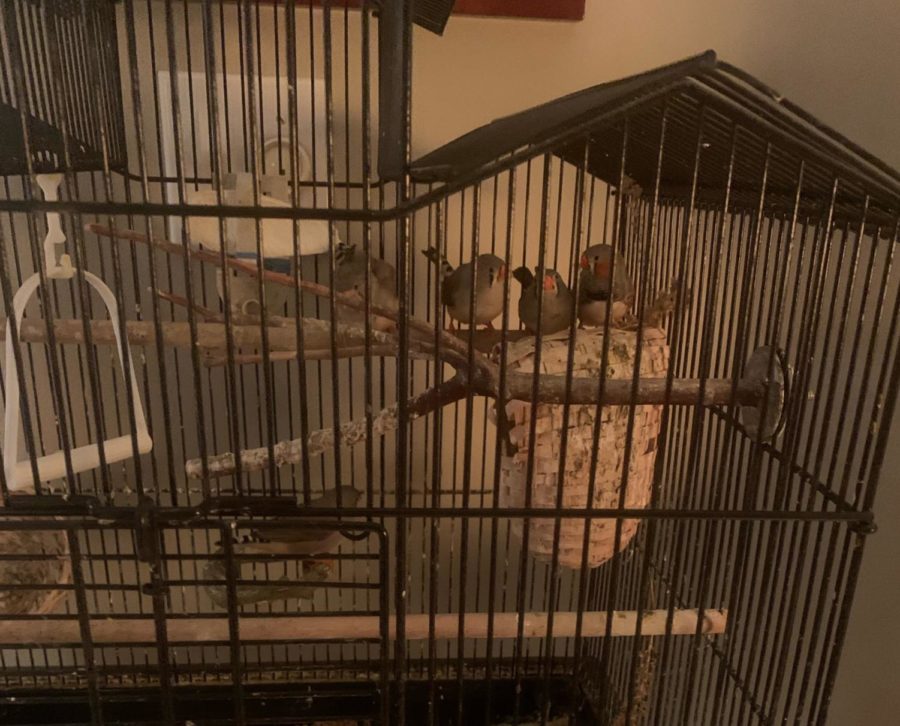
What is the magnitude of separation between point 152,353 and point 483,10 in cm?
58

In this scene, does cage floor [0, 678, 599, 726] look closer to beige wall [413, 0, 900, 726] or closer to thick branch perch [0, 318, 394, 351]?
beige wall [413, 0, 900, 726]

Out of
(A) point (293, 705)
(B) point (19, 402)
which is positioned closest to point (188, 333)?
(B) point (19, 402)

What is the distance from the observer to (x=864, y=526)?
1.72ft

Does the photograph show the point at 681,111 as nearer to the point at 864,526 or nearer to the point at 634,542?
the point at 864,526

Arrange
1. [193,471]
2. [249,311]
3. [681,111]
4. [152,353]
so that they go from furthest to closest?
[152,353] → [249,311] → [193,471] → [681,111]

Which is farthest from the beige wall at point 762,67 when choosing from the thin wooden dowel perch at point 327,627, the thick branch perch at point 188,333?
the thick branch perch at point 188,333

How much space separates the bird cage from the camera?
1.51ft

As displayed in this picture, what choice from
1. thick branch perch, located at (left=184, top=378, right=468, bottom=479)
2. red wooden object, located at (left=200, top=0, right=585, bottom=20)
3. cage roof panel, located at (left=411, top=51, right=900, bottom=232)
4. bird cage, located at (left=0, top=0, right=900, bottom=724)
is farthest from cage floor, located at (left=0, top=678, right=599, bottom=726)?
red wooden object, located at (left=200, top=0, right=585, bottom=20)

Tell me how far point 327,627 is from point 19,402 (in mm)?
304

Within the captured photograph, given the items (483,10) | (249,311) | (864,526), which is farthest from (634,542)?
(483,10)

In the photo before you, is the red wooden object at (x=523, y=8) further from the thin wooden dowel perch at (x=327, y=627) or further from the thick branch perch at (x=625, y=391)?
the thin wooden dowel perch at (x=327, y=627)

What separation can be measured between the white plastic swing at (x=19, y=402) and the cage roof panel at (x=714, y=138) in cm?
24

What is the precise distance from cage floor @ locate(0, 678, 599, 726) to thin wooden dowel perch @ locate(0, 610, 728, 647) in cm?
26

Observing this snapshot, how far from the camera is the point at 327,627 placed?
65cm
